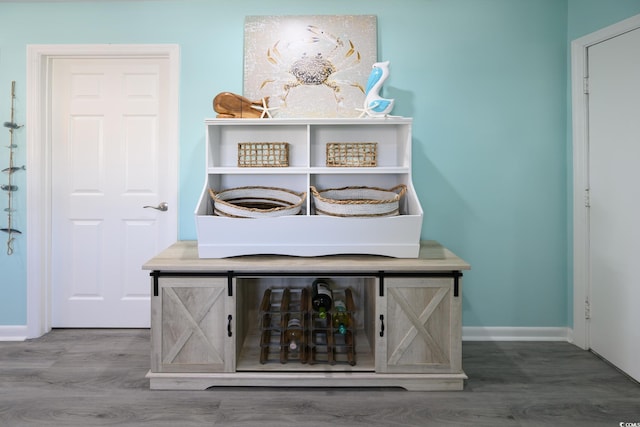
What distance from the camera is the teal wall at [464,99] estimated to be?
2.62m

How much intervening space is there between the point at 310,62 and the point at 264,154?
2.23 ft

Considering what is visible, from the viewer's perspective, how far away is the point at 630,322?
2219 millimetres

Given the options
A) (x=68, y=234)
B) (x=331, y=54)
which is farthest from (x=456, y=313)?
(x=68, y=234)

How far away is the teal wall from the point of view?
2.62 meters

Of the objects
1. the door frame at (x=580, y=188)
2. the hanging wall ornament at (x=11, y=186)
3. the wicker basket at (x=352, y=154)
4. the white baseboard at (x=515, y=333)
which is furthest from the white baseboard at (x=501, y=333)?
the wicker basket at (x=352, y=154)

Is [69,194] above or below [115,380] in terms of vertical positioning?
above

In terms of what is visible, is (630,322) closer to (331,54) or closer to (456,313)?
(456,313)

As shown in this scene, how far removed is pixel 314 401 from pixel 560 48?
260 cm

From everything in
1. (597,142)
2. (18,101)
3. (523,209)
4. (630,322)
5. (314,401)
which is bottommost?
(314,401)

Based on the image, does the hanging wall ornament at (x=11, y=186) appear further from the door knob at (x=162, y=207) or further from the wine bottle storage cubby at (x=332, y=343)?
the wine bottle storage cubby at (x=332, y=343)

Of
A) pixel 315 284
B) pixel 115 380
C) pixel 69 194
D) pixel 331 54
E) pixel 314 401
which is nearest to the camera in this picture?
pixel 314 401

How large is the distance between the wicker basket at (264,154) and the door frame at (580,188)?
5.95 ft

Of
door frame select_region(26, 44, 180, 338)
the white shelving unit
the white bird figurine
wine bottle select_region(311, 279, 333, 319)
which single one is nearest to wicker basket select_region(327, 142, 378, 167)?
the white shelving unit

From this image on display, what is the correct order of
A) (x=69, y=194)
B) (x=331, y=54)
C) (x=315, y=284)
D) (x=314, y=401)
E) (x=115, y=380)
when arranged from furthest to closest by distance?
(x=69, y=194) → (x=331, y=54) → (x=315, y=284) → (x=115, y=380) → (x=314, y=401)
